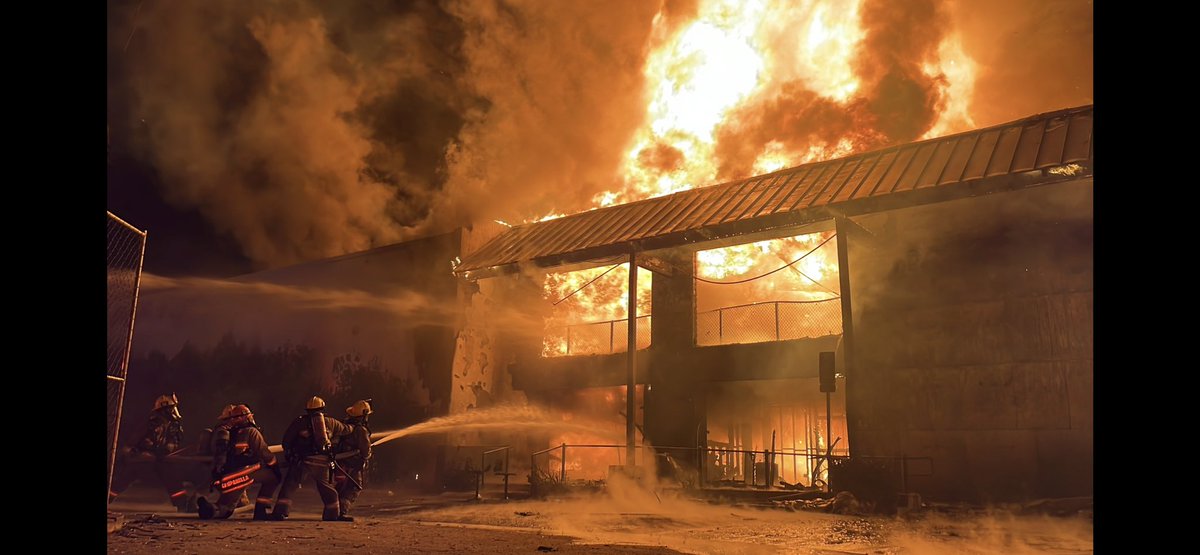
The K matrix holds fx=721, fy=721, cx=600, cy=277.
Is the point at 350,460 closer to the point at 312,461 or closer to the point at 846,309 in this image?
the point at 312,461

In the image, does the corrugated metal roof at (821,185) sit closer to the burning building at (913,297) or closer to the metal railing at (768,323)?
the burning building at (913,297)

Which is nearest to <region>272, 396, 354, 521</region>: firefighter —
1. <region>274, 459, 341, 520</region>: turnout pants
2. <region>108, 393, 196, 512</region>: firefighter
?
<region>274, 459, 341, 520</region>: turnout pants

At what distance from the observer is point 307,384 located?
67.2ft

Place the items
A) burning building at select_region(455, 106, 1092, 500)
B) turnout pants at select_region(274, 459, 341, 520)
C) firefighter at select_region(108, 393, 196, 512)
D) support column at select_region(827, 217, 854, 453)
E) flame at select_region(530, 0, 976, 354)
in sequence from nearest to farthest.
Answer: turnout pants at select_region(274, 459, 341, 520)
firefighter at select_region(108, 393, 196, 512)
burning building at select_region(455, 106, 1092, 500)
support column at select_region(827, 217, 854, 453)
flame at select_region(530, 0, 976, 354)

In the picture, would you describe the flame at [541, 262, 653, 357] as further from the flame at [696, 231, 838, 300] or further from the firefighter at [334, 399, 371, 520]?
the firefighter at [334, 399, 371, 520]

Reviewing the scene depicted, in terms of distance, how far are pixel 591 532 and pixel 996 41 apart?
56.2 ft

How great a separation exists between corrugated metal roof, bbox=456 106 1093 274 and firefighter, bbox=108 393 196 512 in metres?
8.56

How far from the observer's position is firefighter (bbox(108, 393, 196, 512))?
10.7 metres

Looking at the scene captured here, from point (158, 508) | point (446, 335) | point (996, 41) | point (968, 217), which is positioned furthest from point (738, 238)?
point (158, 508)

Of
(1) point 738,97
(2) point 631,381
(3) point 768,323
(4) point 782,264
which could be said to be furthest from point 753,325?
(1) point 738,97

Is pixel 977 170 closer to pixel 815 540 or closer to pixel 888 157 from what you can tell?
pixel 888 157

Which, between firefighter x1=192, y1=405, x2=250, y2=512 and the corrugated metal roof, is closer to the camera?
firefighter x1=192, y1=405, x2=250, y2=512

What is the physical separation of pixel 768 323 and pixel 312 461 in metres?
12.9

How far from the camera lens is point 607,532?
9.41m
